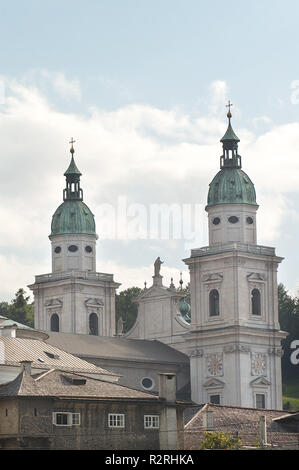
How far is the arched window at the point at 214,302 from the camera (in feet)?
534

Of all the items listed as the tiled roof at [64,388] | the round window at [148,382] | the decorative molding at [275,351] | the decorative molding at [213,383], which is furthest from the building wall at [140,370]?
the tiled roof at [64,388]

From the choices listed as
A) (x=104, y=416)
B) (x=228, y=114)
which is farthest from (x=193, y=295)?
(x=104, y=416)

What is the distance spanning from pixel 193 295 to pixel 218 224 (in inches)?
263

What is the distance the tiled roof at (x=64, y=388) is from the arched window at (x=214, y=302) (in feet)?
151

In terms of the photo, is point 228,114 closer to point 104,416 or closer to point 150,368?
point 150,368

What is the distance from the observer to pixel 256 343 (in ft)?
530

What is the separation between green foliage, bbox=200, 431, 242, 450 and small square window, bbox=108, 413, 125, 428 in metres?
5.07

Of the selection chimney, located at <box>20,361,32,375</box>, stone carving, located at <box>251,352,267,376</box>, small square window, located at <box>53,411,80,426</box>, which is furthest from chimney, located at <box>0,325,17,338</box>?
stone carving, located at <box>251,352,267,376</box>

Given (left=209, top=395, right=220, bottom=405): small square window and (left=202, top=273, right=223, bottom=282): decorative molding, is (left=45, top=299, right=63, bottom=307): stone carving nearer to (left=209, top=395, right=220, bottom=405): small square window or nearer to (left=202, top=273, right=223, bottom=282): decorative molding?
(left=202, top=273, right=223, bottom=282): decorative molding

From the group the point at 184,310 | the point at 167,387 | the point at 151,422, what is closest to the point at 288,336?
the point at 184,310

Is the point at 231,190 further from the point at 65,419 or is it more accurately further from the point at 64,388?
the point at 65,419

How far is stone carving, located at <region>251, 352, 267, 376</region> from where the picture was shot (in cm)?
16112

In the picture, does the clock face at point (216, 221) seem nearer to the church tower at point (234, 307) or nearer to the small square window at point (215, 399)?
the church tower at point (234, 307)

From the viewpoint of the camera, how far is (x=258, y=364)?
16150 cm
